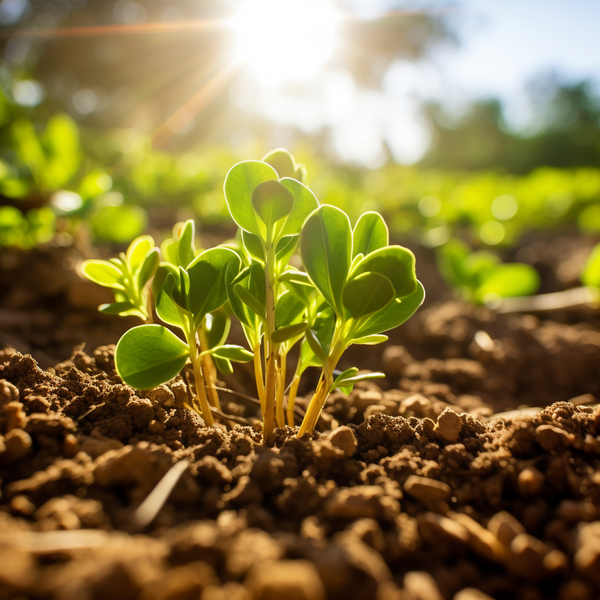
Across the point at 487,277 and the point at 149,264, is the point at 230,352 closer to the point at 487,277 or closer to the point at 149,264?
the point at 149,264

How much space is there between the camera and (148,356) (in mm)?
844

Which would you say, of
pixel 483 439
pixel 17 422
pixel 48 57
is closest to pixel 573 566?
pixel 483 439

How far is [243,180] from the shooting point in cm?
80

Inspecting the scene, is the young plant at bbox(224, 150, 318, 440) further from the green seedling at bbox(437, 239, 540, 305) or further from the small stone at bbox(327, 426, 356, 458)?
the green seedling at bbox(437, 239, 540, 305)

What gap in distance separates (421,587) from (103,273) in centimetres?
87

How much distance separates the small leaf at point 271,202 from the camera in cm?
73

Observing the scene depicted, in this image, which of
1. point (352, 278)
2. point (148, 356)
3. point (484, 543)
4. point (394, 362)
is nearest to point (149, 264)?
point (148, 356)

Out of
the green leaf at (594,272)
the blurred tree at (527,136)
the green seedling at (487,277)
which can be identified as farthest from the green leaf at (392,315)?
the blurred tree at (527,136)

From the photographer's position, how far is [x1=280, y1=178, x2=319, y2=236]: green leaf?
0.80 metres

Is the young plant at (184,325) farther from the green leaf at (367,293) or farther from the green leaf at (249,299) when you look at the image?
the green leaf at (367,293)

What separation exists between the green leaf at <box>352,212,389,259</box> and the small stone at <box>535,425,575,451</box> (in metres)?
0.46

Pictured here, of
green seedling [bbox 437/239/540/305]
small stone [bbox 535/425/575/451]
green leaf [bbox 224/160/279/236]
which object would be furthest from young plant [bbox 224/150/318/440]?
green seedling [bbox 437/239/540/305]

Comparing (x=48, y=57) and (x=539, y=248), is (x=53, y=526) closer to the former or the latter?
(x=539, y=248)

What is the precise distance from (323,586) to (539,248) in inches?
141
